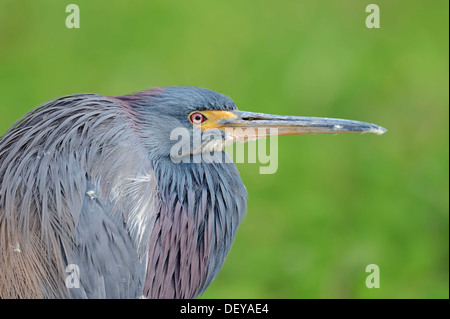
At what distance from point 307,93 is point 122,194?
285 cm

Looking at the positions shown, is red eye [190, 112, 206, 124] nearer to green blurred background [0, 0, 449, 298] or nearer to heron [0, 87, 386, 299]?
heron [0, 87, 386, 299]

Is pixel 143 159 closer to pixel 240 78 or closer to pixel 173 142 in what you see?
pixel 173 142

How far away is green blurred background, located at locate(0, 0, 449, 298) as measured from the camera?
165 inches

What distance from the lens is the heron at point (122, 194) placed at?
6.46 ft

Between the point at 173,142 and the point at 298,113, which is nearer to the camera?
the point at 173,142

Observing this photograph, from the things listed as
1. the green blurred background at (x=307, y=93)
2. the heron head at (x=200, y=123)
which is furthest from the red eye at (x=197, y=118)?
the green blurred background at (x=307, y=93)

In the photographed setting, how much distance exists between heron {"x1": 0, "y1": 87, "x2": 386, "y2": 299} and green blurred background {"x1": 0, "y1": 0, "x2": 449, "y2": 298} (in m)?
1.78

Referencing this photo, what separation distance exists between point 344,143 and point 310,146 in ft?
0.85

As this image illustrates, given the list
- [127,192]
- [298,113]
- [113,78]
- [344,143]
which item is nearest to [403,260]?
[344,143]

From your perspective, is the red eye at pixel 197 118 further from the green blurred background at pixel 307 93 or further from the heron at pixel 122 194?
the green blurred background at pixel 307 93

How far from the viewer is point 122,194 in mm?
2045

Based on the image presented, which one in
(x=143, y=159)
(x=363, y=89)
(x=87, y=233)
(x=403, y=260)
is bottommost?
(x=403, y=260)

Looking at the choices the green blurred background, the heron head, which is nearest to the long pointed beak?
the heron head

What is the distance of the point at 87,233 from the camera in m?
1.98
